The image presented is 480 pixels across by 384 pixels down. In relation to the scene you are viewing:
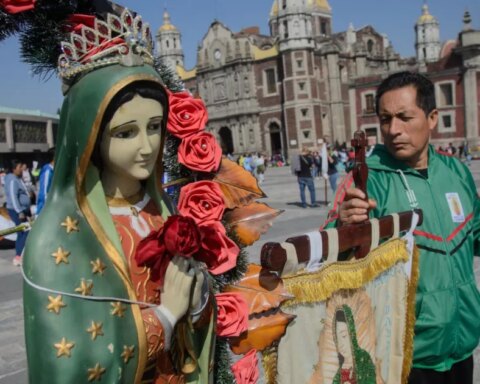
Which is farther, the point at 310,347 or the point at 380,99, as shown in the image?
the point at 380,99

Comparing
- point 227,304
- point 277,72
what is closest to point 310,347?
point 227,304

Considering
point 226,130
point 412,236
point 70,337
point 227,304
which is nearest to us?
point 70,337

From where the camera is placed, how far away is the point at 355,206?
188 cm

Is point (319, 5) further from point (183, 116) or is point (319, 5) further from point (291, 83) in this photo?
point (183, 116)

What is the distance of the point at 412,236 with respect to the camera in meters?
2.15

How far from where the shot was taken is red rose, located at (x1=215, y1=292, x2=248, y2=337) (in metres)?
1.80

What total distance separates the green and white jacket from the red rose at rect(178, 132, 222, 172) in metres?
0.60

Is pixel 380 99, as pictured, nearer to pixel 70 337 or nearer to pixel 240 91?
pixel 70 337

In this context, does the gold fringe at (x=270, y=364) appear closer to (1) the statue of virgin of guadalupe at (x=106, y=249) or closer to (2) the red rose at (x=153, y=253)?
(1) the statue of virgin of guadalupe at (x=106, y=249)

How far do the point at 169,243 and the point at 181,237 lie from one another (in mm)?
39

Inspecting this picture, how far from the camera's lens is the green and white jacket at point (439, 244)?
213 cm

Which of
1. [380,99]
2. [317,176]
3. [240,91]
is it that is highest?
[240,91]

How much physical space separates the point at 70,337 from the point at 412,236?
1.53 meters

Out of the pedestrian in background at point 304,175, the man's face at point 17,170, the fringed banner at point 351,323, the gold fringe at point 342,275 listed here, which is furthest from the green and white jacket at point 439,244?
the pedestrian in background at point 304,175
